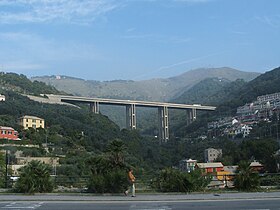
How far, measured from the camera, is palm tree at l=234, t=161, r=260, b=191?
61.2ft

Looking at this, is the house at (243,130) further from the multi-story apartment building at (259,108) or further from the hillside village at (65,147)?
the multi-story apartment building at (259,108)

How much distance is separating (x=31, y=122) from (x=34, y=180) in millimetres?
67427

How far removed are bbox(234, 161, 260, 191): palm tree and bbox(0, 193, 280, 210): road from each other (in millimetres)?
1474

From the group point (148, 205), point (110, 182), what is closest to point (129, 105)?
point (110, 182)

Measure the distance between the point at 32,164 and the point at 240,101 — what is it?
16542 centimetres

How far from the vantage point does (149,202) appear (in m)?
15.5

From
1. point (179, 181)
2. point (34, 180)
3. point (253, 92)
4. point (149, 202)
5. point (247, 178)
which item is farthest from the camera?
point (253, 92)

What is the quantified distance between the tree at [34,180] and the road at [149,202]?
948 millimetres

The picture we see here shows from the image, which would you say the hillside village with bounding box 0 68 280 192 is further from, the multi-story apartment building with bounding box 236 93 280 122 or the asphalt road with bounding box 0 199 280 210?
the asphalt road with bounding box 0 199 280 210

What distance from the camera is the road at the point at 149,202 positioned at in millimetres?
13688

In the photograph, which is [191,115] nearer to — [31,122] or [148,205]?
[31,122]

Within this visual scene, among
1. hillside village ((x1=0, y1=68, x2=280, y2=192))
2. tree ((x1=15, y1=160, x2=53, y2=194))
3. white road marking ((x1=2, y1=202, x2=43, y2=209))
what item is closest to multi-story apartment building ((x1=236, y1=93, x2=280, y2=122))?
hillside village ((x1=0, y1=68, x2=280, y2=192))

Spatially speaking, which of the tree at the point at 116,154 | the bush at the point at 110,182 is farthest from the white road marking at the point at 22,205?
the tree at the point at 116,154

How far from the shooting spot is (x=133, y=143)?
92.4 meters
